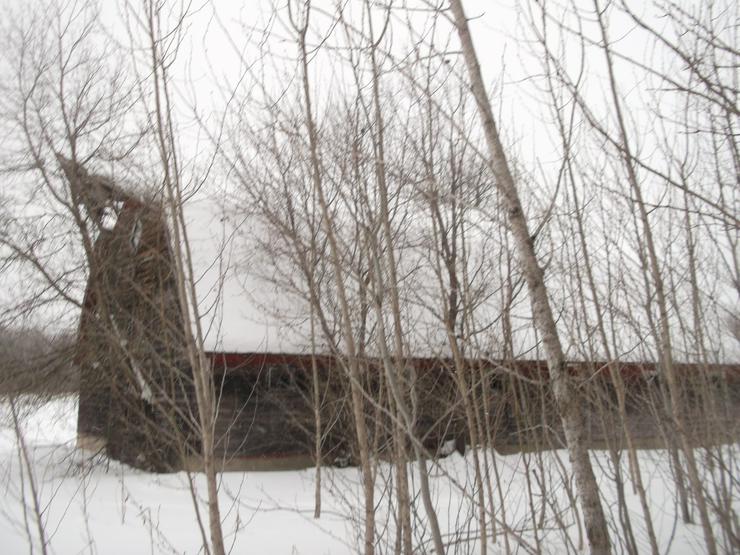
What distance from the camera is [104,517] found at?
285 inches

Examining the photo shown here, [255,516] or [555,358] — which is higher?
[555,358]

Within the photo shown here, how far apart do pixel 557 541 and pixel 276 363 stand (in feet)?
15.7

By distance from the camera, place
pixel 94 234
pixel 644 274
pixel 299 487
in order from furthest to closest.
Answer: pixel 94 234 → pixel 299 487 → pixel 644 274

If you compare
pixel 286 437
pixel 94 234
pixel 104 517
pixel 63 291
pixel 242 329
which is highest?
pixel 94 234

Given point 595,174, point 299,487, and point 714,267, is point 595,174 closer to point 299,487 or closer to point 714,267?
point 714,267

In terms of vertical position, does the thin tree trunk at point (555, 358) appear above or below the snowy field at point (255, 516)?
above

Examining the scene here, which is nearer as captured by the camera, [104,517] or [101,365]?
[104,517]

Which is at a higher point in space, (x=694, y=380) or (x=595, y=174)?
(x=595, y=174)

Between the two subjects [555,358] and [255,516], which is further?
[255,516]

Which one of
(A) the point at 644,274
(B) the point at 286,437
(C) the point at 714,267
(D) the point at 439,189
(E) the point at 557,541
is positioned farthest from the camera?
(B) the point at 286,437

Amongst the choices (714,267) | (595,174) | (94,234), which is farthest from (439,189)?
(94,234)

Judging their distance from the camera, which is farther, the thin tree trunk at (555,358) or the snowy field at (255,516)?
the snowy field at (255,516)

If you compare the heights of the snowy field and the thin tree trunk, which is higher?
the thin tree trunk

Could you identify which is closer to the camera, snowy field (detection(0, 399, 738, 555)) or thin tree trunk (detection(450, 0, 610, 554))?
thin tree trunk (detection(450, 0, 610, 554))
